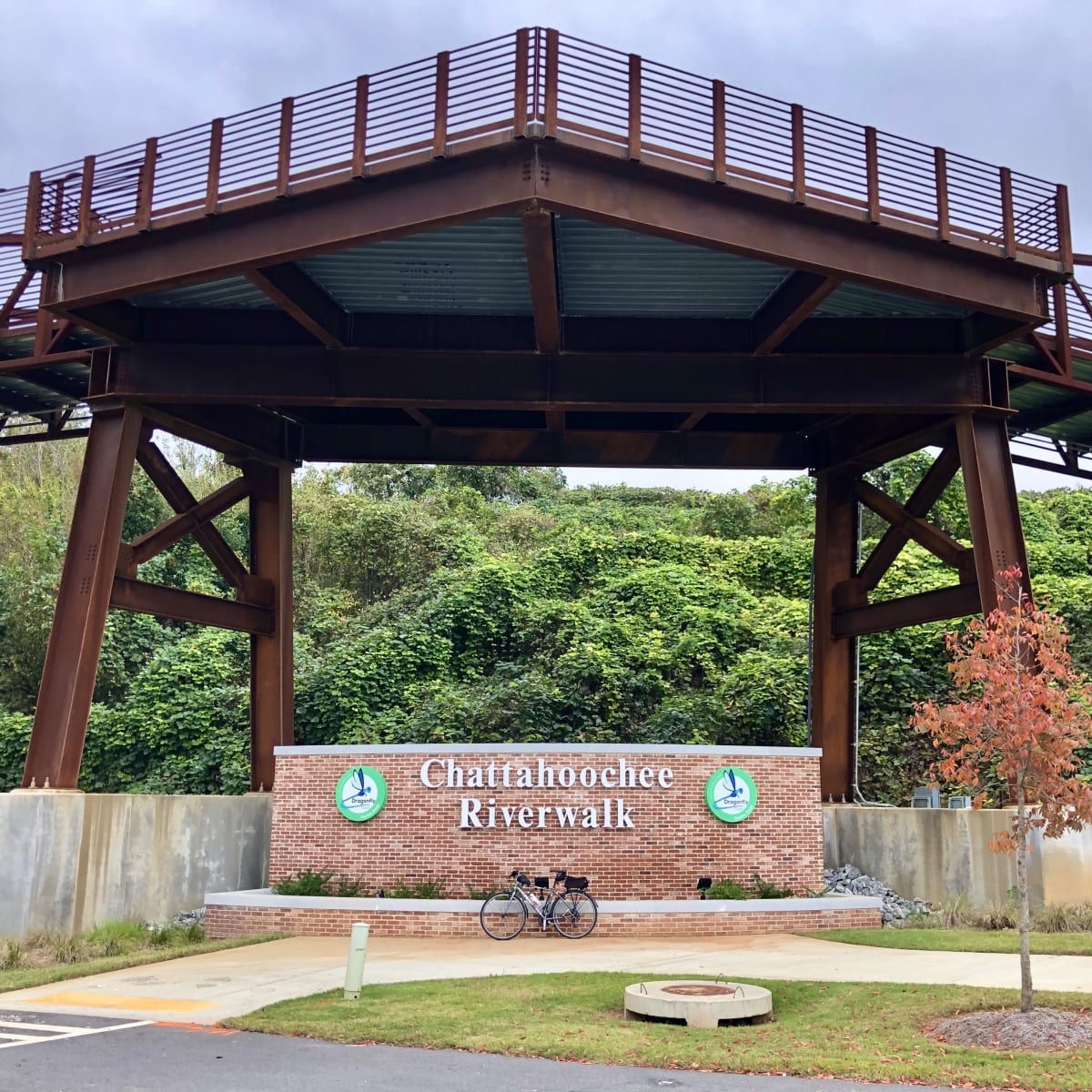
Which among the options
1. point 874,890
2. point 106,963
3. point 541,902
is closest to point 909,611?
point 874,890

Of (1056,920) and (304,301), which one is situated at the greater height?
(304,301)

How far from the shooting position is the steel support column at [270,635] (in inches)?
942

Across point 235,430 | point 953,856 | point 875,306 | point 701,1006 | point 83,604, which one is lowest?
point 701,1006

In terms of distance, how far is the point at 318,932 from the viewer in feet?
58.7

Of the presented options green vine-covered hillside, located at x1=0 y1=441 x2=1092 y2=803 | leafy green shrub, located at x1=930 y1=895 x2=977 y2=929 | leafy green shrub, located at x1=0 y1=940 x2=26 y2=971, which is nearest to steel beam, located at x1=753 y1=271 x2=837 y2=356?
leafy green shrub, located at x1=930 y1=895 x2=977 y2=929

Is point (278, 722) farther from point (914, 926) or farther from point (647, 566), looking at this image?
point (647, 566)

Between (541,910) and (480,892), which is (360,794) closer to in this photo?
(480,892)

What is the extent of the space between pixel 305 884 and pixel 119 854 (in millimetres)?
3063

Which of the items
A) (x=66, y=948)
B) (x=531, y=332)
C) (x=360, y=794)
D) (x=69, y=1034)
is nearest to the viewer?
(x=69, y=1034)

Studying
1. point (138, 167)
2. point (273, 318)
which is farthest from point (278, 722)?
point (138, 167)

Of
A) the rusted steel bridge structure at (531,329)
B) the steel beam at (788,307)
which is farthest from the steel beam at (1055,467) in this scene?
the steel beam at (788,307)

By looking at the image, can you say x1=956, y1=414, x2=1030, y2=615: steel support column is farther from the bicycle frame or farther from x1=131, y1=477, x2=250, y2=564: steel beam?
x1=131, y1=477, x2=250, y2=564: steel beam

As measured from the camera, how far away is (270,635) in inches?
949

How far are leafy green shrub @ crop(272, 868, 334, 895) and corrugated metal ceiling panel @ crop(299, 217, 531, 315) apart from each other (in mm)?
9087
